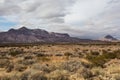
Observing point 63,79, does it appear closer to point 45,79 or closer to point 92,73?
point 45,79

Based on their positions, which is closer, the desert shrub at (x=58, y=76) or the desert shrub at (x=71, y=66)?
the desert shrub at (x=58, y=76)

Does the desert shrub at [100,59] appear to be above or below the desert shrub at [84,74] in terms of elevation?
above

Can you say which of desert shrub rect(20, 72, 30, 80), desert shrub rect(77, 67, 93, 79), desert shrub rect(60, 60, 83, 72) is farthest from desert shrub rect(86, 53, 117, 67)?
desert shrub rect(20, 72, 30, 80)

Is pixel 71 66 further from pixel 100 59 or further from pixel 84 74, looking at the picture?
pixel 100 59

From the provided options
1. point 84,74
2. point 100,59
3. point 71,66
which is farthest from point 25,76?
point 100,59

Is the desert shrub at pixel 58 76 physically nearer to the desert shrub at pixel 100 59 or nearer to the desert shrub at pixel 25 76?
the desert shrub at pixel 25 76

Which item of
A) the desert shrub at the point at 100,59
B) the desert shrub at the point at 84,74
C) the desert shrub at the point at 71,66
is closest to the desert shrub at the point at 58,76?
the desert shrub at the point at 84,74

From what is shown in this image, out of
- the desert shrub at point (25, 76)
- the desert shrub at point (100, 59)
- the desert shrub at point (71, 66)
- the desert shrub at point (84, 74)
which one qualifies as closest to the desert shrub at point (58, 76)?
the desert shrub at point (84, 74)

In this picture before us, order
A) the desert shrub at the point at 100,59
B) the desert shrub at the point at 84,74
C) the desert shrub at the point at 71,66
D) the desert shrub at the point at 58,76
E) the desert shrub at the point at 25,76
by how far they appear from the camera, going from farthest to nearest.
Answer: the desert shrub at the point at 100,59
the desert shrub at the point at 71,66
the desert shrub at the point at 84,74
the desert shrub at the point at 58,76
the desert shrub at the point at 25,76

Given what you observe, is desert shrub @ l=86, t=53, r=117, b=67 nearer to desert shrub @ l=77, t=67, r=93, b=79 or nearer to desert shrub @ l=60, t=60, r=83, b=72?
desert shrub @ l=60, t=60, r=83, b=72

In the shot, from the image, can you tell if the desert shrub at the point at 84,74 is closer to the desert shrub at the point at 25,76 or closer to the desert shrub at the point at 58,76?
the desert shrub at the point at 58,76

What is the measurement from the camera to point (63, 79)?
15.4 meters

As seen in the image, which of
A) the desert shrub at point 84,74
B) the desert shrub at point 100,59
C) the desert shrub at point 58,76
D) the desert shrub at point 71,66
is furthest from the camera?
the desert shrub at point 100,59

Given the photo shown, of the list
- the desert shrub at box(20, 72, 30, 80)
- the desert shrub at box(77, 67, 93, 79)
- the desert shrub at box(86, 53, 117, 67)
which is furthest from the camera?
the desert shrub at box(86, 53, 117, 67)
